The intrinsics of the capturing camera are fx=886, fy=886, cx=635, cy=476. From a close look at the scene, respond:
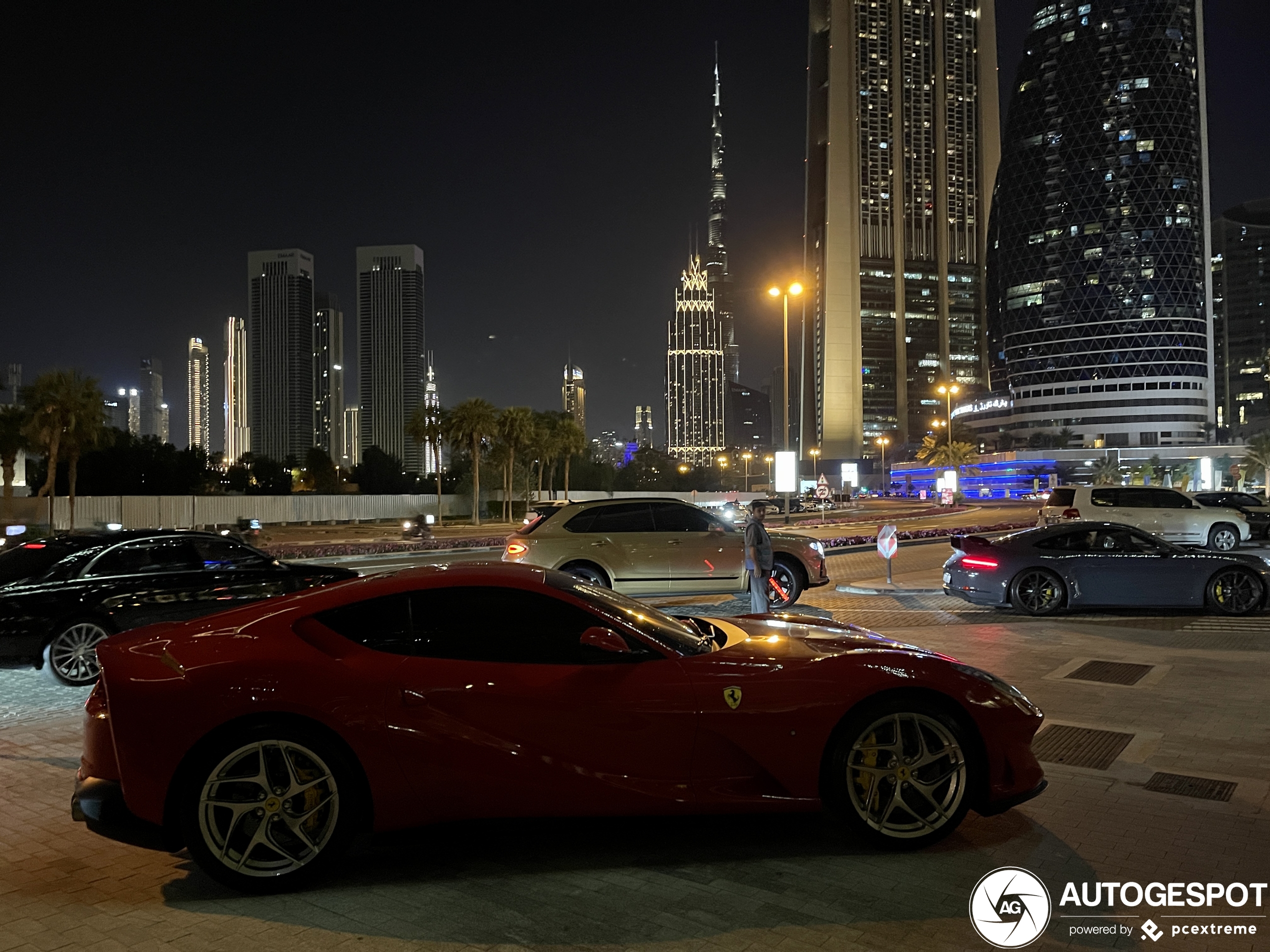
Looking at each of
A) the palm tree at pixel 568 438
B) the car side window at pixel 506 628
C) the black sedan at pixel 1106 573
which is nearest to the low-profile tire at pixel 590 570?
the black sedan at pixel 1106 573

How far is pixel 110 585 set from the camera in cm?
885

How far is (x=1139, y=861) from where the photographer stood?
4195 mm

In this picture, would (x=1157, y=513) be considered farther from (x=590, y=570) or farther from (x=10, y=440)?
(x=10, y=440)

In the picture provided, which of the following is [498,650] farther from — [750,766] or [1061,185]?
[1061,185]

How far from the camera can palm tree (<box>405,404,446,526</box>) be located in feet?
219

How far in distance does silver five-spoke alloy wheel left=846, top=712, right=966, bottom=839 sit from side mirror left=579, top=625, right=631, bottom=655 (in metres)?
1.22

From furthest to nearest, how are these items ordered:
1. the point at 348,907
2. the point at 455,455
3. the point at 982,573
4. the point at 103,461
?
the point at 455,455, the point at 103,461, the point at 982,573, the point at 348,907

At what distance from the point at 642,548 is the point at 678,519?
742 millimetres

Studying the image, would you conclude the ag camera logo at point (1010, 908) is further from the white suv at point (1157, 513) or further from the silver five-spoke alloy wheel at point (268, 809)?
the white suv at point (1157, 513)

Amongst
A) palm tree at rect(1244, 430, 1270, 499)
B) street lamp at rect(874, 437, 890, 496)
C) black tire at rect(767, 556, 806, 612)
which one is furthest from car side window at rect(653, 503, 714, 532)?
street lamp at rect(874, 437, 890, 496)

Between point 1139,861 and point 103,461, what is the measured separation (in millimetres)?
74904

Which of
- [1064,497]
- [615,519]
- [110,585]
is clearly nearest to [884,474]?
[1064,497]

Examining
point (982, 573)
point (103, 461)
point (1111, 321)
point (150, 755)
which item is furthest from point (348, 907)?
point (1111, 321)

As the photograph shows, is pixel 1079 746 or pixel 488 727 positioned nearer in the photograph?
pixel 488 727
